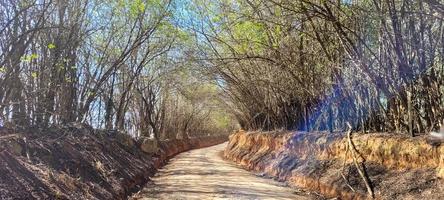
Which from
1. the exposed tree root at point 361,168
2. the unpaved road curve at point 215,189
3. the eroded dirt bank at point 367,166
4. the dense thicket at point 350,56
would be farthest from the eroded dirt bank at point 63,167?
the exposed tree root at point 361,168

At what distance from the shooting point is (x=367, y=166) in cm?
866

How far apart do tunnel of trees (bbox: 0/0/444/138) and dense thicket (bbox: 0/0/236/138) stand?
0.13 ft

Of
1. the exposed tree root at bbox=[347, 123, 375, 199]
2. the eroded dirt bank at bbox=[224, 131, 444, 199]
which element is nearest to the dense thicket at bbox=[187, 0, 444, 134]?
the eroded dirt bank at bbox=[224, 131, 444, 199]

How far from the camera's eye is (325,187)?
30.8ft

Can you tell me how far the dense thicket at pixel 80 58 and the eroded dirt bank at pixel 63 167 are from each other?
0.62 meters

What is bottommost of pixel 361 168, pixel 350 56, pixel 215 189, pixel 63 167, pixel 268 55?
pixel 215 189

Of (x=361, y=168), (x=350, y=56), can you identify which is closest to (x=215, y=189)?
(x=361, y=168)

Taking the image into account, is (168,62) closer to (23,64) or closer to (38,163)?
(23,64)

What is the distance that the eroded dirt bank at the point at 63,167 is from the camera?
19.8 feet

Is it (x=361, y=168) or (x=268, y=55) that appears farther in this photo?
(x=268, y=55)

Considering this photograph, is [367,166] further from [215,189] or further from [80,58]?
[80,58]

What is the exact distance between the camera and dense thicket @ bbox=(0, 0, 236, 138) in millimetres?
8219

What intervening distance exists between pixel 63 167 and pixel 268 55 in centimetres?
772

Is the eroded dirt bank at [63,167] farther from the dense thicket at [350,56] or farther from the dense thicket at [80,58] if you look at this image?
the dense thicket at [350,56]
